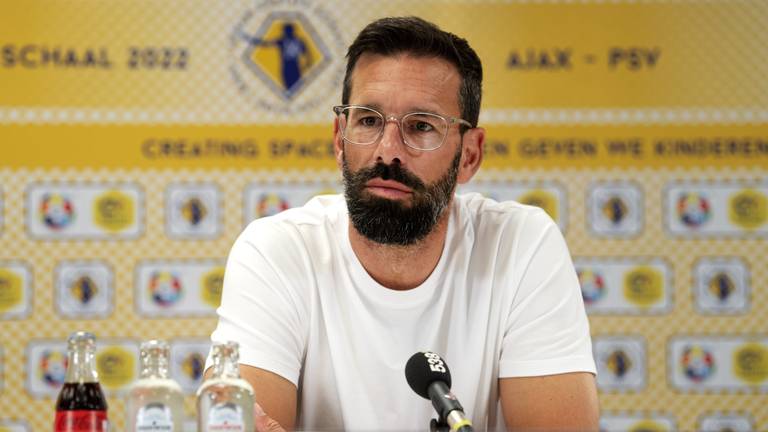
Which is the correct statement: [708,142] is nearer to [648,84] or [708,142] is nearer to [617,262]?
[648,84]

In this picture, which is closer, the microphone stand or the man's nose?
the microphone stand

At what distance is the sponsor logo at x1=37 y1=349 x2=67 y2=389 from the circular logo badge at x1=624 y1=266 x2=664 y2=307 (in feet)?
7.07

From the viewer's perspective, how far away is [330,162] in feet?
12.3

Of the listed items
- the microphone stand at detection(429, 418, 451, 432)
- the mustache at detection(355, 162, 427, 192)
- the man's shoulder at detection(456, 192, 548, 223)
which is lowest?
the microphone stand at detection(429, 418, 451, 432)

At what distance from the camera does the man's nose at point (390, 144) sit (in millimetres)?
1975

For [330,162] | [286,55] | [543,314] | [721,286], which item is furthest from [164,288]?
[721,286]

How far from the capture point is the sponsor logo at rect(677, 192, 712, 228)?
3799 mm

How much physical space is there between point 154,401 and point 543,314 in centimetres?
98

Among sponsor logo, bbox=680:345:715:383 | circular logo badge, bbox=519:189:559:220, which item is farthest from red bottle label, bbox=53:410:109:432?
sponsor logo, bbox=680:345:715:383

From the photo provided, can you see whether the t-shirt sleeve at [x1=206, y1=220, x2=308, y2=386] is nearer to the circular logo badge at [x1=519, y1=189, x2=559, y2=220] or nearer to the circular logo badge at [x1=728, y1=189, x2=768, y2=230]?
the circular logo badge at [x1=519, y1=189, x2=559, y2=220]

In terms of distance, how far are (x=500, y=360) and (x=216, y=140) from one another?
2.00 m

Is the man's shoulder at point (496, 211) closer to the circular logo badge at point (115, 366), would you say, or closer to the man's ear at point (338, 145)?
the man's ear at point (338, 145)

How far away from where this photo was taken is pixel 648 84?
12.5ft

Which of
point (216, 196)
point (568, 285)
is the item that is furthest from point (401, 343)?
point (216, 196)
